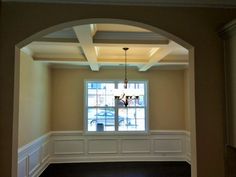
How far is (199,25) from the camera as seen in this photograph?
2.42 metres

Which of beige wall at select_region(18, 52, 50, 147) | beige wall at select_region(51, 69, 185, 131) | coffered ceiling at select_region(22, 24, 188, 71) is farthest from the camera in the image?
beige wall at select_region(51, 69, 185, 131)

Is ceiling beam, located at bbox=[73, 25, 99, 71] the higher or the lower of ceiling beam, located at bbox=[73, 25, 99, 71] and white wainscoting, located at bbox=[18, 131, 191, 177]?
the higher

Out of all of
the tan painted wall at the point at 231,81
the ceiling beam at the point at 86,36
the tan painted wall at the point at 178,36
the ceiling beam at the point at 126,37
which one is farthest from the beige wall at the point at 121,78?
the tan painted wall at the point at 231,81

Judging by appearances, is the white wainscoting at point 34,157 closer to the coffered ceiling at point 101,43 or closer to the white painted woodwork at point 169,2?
the coffered ceiling at point 101,43

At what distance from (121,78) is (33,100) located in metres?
2.81

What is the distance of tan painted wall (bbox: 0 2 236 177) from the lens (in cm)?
223

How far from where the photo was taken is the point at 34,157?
5.07 meters

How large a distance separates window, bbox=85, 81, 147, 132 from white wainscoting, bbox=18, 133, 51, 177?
56.1 inches

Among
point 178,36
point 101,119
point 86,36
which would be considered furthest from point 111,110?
point 178,36

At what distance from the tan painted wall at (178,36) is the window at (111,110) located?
4572 millimetres

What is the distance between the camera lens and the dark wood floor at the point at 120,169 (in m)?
5.53

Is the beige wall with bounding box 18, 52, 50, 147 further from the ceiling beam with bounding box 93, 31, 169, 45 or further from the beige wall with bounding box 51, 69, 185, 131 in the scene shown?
the ceiling beam with bounding box 93, 31, 169, 45

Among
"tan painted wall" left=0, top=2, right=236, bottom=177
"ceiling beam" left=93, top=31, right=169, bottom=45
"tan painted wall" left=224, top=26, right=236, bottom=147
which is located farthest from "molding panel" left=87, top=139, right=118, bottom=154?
"tan painted wall" left=224, top=26, right=236, bottom=147

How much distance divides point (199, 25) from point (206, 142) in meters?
1.22
